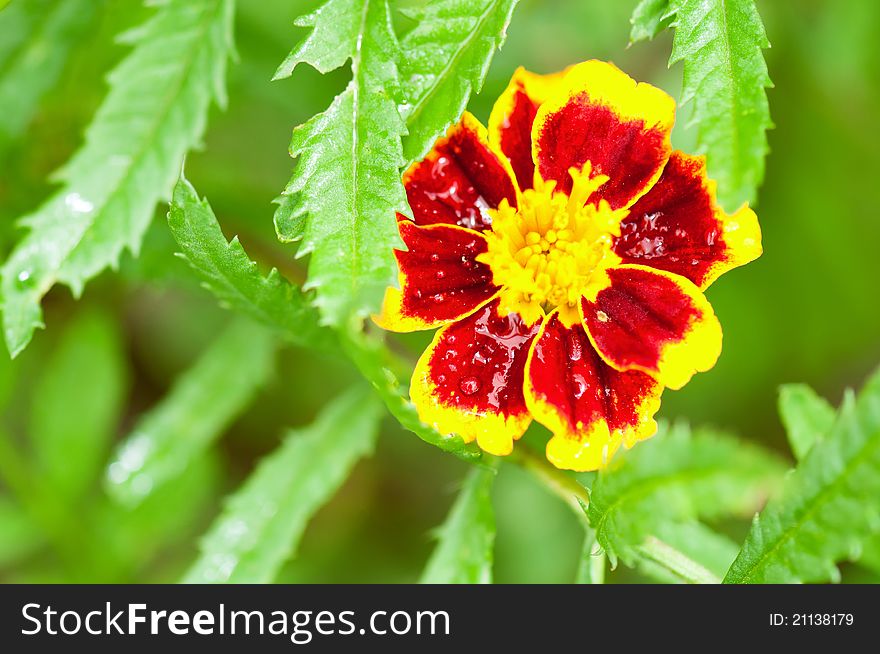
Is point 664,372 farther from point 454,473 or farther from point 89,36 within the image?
point 454,473

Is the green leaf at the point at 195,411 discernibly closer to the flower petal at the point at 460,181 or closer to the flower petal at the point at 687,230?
the flower petal at the point at 460,181

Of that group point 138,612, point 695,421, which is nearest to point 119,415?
point 138,612

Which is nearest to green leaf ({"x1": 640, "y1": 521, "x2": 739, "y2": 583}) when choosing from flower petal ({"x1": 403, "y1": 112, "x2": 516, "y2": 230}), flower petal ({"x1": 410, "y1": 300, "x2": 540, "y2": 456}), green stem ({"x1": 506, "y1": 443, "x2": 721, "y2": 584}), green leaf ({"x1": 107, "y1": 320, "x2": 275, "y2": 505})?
green stem ({"x1": 506, "y1": 443, "x2": 721, "y2": 584})

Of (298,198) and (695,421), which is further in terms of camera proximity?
(695,421)

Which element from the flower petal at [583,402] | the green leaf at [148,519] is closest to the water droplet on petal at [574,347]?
the flower petal at [583,402]

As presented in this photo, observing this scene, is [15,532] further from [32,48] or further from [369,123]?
[369,123]

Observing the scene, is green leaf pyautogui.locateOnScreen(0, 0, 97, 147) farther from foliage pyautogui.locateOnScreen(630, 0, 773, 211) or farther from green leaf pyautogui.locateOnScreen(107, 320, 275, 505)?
foliage pyautogui.locateOnScreen(630, 0, 773, 211)

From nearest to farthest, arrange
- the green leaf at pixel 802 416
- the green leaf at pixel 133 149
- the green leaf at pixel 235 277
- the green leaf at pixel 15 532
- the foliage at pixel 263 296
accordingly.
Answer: the foliage at pixel 263 296 < the green leaf at pixel 235 277 < the green leaf at pixel 133 149 < the green leaf at pixel 802 416 < the green leaf at pixel 15 532
